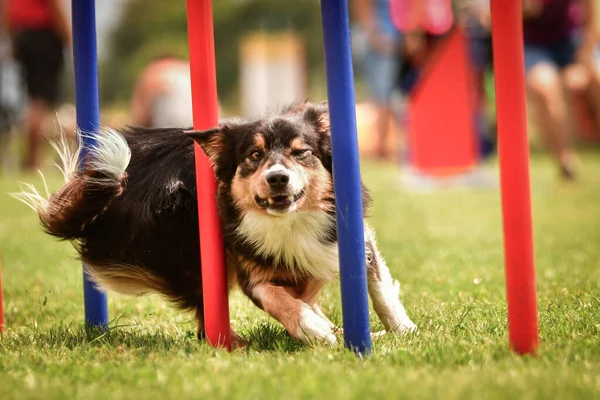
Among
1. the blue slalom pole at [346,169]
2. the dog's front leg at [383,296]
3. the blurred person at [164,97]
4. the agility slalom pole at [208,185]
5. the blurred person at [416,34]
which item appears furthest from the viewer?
the blurred person at [416,34]

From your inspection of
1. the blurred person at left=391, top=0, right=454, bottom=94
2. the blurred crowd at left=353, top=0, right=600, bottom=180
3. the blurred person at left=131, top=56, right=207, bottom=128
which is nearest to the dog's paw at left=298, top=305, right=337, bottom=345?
the blurred crowd at left=353, top=0, right=600, bottom=180

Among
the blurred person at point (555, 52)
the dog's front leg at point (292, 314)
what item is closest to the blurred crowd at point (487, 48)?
the blurred person at point (555, 52)

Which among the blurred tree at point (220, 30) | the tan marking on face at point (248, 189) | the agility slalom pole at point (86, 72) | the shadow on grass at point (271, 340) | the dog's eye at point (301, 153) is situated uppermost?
the blurred tree at point (220, 30)

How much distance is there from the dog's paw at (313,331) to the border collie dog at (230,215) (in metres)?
0.25

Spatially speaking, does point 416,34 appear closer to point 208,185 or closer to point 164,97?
point 164,97

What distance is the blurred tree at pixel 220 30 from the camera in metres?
38.5

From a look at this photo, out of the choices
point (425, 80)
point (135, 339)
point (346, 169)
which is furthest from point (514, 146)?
point (425, 80)

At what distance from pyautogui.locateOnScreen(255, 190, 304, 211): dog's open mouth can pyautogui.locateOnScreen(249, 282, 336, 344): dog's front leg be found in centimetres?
36

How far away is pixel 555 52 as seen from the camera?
29.8ft

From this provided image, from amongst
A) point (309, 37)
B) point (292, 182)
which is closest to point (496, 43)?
point (292, 182)

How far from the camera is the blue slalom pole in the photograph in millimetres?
2705

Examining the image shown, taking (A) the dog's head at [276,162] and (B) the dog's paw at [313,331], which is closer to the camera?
(B) the dog's paw at [313,331]

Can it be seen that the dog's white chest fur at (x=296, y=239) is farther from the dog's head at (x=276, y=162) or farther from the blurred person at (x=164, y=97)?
the blurred person at (x=164, y=97)

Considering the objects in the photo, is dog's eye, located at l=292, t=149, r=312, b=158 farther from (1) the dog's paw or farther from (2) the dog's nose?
(1) the dog's paw
